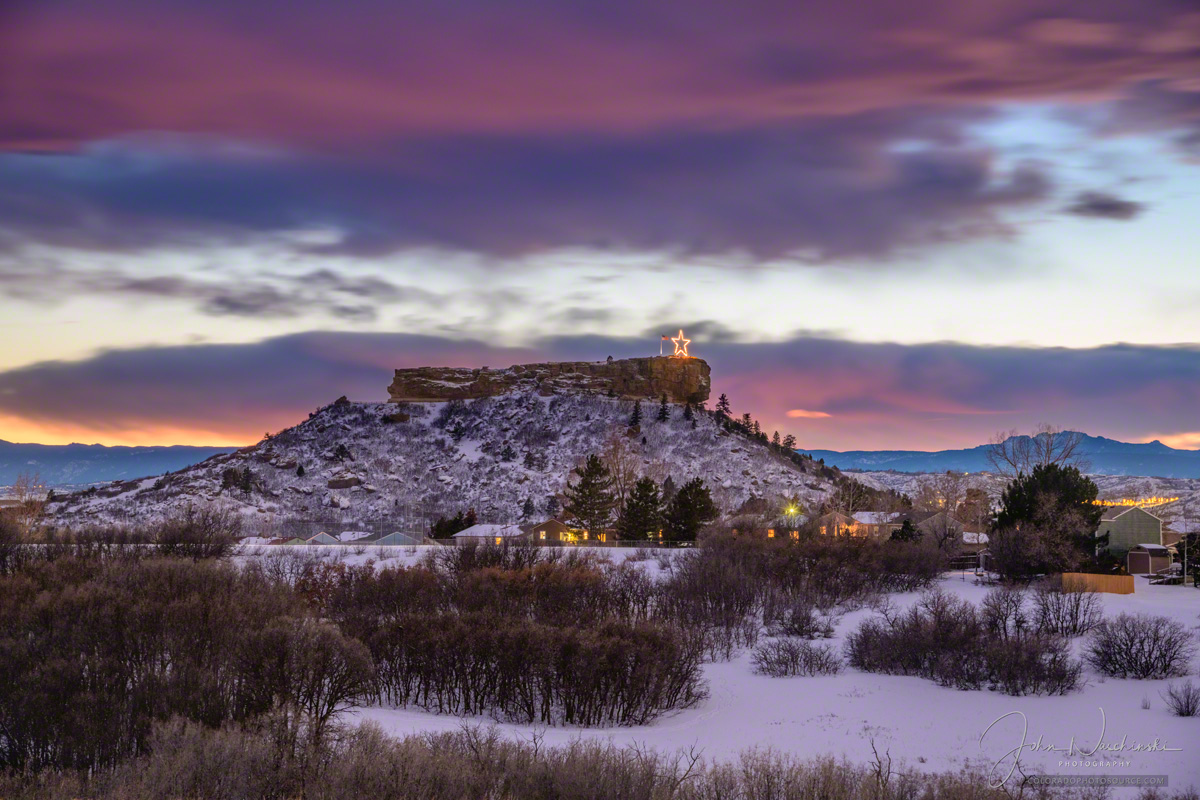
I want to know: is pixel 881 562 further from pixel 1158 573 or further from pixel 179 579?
pixel 179 579

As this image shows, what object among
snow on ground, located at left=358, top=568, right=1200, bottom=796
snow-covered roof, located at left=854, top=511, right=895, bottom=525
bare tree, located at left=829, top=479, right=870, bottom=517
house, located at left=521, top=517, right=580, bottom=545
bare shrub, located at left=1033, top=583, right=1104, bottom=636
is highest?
bare tree, located at left=829, top=479, right=870, bottom=517

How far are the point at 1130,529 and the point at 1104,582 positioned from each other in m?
17.3

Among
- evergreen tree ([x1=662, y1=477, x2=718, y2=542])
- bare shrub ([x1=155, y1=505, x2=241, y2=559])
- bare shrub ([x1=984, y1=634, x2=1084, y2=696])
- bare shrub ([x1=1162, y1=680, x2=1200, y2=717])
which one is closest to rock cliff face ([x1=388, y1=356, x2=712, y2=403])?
evergreen tree ([x1=662, y1=477, x2=718, y2=542])

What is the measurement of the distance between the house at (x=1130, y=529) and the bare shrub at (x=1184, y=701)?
37.3 meters

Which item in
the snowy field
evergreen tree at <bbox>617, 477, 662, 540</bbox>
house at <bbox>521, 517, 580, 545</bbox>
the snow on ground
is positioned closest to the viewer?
the snowy field

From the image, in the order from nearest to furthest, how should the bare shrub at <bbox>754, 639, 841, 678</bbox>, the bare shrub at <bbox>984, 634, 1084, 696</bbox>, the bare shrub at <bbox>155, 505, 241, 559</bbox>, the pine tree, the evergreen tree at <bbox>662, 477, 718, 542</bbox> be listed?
the bare shrub at <bbox>984, 634, 1084, 696</bbox> → the bare shrub at <bbox>754, 639, 841, 678</bbox> → the bare shrub at <bbox>155, 505, 241, 559</bbox> → the evergreen tree at <bbox>662, 477, 718, 542</bbox> → the pine tree

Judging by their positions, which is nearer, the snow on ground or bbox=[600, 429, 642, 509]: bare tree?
the snow on ground

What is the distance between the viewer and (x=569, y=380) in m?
165

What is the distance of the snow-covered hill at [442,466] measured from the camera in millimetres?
104312

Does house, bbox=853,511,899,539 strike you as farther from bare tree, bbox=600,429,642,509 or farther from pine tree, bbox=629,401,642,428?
pine tree, bbox=629,401,642,428

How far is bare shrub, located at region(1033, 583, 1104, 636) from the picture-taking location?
111 feet

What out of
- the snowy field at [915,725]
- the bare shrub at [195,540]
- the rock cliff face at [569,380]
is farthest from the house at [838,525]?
the rock cliff face at [569,380]

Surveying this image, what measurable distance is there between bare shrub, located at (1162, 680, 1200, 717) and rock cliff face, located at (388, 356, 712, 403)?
444 feet

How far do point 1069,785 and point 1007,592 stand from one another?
2147 centimetres
